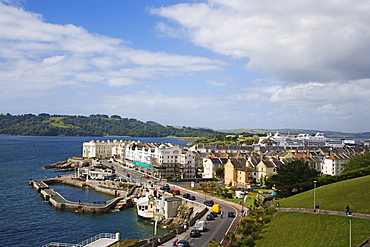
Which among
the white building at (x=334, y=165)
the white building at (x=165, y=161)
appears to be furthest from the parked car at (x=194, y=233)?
the white building at (x=334, y=165)

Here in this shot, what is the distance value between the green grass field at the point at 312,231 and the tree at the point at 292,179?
16251 millimetres

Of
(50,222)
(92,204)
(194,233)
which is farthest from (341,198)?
(92,204)

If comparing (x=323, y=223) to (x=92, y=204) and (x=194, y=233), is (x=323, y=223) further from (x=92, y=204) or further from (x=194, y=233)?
(x=92, y=204)

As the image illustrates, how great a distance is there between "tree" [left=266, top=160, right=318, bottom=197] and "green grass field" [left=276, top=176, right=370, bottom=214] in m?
6.16

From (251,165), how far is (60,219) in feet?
132

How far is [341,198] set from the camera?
37.2m

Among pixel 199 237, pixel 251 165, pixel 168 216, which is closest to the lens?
pixel 199 237

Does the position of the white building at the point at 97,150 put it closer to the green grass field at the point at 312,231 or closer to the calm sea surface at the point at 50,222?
the calm sea surface at the point at 50,222

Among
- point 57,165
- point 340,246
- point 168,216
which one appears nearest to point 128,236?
point 168,216

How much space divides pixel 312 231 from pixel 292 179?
75.5ft

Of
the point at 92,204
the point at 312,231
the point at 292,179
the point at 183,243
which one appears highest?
the point at 292,179

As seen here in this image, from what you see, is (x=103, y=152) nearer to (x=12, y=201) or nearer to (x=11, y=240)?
(x=12, y=201)

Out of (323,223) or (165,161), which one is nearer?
(323,223)

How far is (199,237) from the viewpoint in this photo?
108 ft
